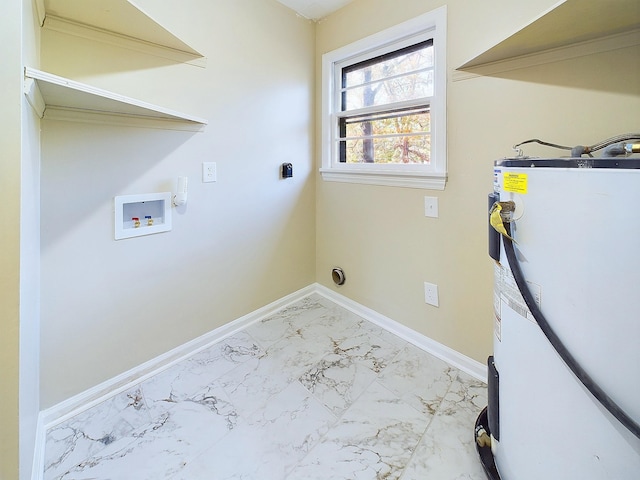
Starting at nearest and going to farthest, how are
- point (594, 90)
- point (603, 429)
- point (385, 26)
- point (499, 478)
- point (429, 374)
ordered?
point (603, 429) → point (499, 478) → point (594, 90) → point (429, 374) → point (385, 26)

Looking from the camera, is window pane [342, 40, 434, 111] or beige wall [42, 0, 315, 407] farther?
window pane [342, 40, 434, 111]

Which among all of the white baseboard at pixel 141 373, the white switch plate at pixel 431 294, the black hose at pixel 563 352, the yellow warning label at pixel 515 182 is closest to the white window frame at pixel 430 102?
the white switch plate at pixel 431 294

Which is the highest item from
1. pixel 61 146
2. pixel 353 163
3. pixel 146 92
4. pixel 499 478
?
pixel 146 92

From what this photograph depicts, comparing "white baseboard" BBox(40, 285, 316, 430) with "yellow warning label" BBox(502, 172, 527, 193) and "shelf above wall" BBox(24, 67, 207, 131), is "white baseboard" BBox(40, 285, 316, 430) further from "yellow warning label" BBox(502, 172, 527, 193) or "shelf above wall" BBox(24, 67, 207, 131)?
"yellow warning label" BBox(502, 172, 527, 193)

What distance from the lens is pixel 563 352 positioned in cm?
76

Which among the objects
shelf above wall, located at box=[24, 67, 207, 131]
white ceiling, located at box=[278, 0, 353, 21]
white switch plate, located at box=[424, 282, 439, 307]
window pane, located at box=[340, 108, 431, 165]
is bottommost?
white switch plate, located at box=[424, 282, 439, 307]

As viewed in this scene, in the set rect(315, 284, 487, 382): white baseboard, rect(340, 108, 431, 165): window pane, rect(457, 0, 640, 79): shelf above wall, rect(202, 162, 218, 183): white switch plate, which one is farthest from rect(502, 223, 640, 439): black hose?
rect(202, 162, 218, 183): white switch plate

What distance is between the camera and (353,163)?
235cm

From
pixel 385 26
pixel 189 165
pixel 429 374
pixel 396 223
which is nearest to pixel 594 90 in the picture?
pixel 396 223

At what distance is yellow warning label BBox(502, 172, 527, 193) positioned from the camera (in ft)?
2.76

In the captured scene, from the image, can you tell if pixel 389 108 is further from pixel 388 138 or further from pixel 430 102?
pixel 430 102

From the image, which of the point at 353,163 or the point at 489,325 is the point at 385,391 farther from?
the point at 353,163

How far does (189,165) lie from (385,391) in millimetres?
1713

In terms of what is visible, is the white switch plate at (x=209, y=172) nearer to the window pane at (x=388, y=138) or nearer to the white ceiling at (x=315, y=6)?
the window pane at (x=388, y=138)
